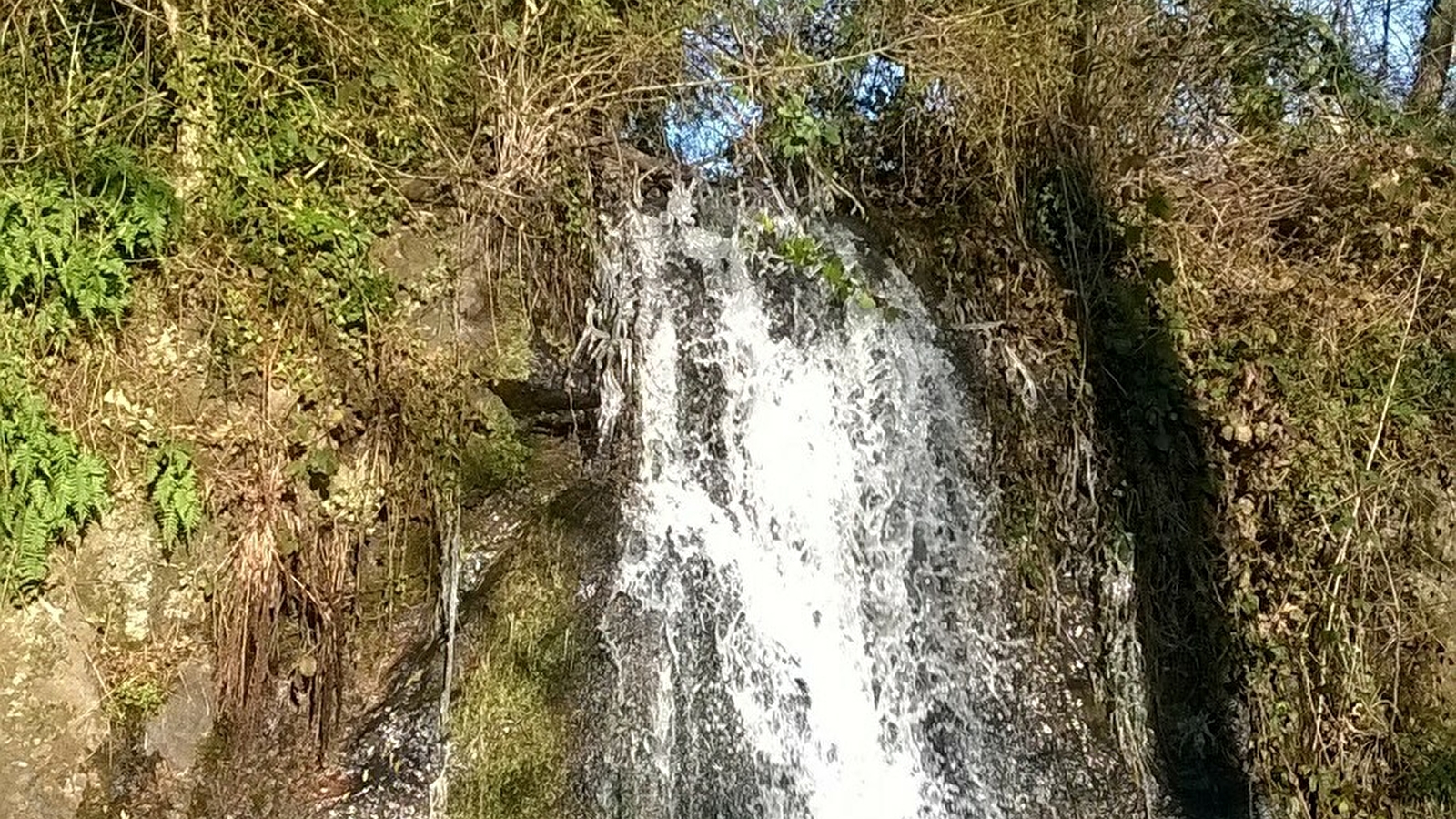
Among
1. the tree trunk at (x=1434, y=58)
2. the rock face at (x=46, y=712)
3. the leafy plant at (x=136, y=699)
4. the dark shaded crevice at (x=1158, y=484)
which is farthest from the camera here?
the tree trunk at (x=1434, y=58)

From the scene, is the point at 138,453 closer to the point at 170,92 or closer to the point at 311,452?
the point at 311,452

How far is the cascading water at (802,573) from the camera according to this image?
380cm

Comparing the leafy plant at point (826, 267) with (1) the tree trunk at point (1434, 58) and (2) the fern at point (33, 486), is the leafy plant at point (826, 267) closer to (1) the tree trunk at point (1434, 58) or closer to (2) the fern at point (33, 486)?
(2) the fern at point (33, 486)

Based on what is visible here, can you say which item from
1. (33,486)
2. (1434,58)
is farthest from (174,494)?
(1434,58)

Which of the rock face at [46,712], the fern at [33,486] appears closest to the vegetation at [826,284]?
the fern at [33,486]

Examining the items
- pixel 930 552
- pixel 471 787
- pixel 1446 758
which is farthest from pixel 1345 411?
pixel 471 787

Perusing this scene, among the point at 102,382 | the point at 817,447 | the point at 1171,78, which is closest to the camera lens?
the point at 102,382

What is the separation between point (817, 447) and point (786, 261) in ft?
2.38

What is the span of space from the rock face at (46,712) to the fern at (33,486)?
11 cm

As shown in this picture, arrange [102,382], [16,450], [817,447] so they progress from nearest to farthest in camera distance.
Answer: [16,450] → [102,382] → [817,447]

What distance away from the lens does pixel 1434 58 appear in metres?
5.83

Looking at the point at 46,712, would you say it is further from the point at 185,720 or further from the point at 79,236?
the point at 79,236

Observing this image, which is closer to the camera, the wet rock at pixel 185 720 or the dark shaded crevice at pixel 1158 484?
the wet rock at pixel 185 720

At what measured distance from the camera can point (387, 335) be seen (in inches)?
148
